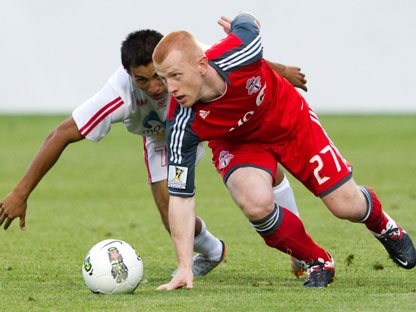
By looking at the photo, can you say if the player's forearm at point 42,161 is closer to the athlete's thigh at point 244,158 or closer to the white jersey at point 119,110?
the white jersey at point 119,110

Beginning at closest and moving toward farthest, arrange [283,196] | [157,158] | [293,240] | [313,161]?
[293,240] < [313,161] < [283,196] < [157,158]

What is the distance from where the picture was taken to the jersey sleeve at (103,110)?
299 inches

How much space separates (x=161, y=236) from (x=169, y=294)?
169 inches

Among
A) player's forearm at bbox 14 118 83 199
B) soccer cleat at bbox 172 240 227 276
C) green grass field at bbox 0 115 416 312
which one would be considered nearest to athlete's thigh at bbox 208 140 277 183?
green grass field at bbox 0 115 416 312

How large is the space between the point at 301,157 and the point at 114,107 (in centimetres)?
142

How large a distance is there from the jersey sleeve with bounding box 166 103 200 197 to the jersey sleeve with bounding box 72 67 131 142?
907 mm

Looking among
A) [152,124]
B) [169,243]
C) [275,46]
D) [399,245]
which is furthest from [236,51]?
[275,46]

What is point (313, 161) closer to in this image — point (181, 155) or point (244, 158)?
point (244, 158)

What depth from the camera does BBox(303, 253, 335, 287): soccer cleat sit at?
7.14m

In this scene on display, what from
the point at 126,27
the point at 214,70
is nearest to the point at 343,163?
the point at 214,70

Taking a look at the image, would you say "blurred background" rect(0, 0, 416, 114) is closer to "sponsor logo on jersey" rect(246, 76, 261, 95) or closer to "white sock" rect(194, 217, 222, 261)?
"white sock" rect(194, 217, 222, 261)

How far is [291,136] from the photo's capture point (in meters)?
7.30

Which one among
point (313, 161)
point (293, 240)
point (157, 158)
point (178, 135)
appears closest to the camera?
point (178, 135)

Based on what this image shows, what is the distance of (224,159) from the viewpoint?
7.37m
